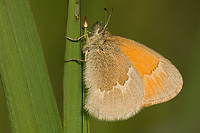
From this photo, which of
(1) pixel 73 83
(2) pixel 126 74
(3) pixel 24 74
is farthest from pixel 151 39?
(3) pixel 24 74

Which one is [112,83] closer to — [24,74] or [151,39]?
[24,74]

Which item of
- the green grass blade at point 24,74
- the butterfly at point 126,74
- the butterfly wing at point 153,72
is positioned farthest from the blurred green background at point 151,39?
the green grass blade at point 24,74

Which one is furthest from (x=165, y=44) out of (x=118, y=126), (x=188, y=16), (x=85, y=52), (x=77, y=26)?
(x=77, y=26)

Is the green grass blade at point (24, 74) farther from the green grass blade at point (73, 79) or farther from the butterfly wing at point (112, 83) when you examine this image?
the butterfly wing at point (112, 83)

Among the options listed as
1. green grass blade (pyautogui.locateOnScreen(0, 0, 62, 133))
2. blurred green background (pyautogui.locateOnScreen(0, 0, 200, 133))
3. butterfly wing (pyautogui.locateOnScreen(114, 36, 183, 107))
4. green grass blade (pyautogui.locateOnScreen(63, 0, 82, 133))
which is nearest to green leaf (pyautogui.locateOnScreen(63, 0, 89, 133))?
green grass blade (pyautogui.locateOnScreen(63, 0, 82, 133))

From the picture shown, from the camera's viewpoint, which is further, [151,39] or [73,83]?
[151,39]

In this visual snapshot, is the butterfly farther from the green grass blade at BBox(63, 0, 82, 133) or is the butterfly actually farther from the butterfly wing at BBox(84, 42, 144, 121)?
the green grass blade at BBox(63, 0, 82, 133)

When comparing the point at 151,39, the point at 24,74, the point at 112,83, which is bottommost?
the point at 112,83
